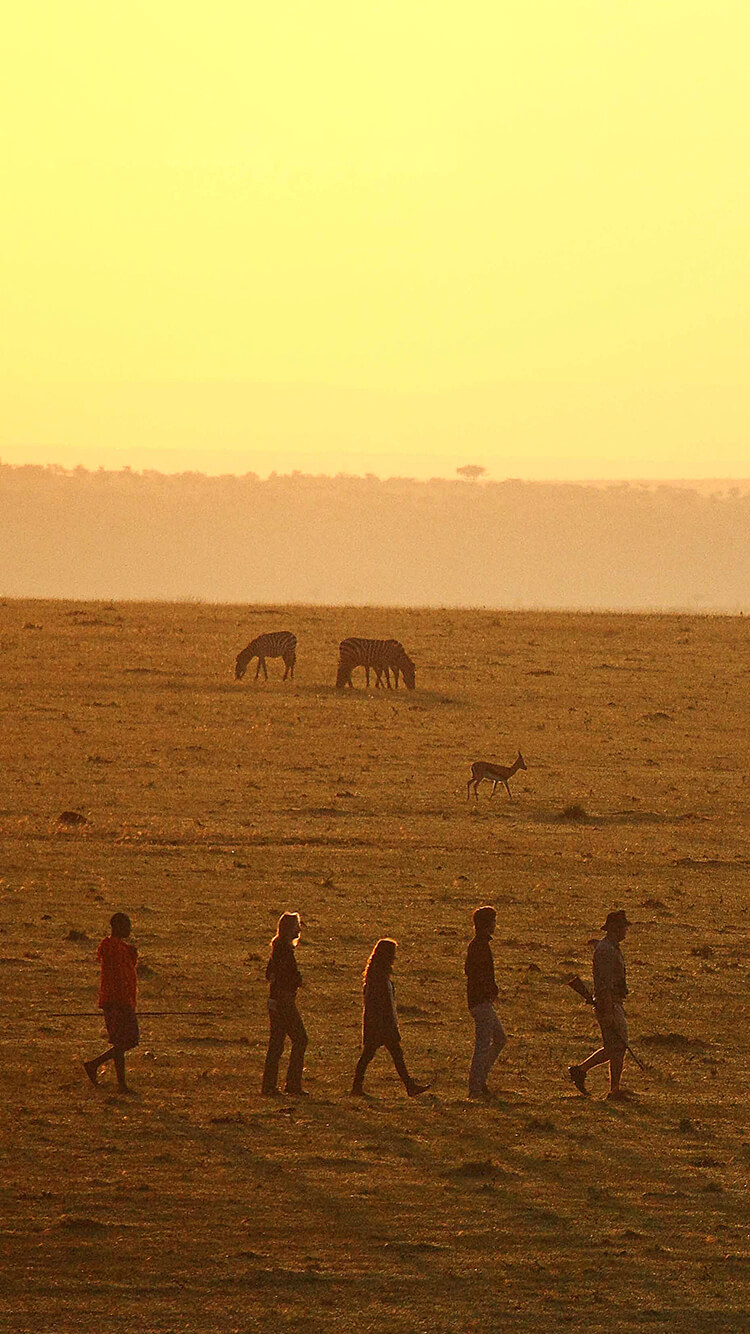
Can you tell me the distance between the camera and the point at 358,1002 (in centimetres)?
2347

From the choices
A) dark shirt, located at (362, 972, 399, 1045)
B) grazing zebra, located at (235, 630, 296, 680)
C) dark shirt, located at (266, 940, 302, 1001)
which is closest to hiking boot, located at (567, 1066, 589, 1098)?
dark shirt, located at (362, 972, 399, 1045)

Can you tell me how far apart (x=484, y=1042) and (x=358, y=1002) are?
16.3 feet


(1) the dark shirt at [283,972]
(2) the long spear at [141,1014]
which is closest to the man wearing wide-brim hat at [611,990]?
(1) the dark shirt at [283,972]

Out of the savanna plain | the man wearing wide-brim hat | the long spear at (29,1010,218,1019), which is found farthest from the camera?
the long spear at (29,1010,218,1019)

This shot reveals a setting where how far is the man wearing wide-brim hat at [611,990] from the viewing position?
18469 mm

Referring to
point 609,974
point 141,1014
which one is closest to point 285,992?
point 609,974

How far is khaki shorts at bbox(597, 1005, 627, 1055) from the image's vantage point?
18.7 meters

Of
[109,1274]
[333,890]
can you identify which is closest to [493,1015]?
[109,1274]

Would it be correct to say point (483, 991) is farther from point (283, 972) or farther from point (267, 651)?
point (267, 651)

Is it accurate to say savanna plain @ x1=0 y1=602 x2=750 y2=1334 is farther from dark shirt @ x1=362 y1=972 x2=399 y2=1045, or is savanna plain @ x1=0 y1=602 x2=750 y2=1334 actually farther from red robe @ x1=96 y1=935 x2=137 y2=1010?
red robe @ x1=96 y1=935 x2=137 y2=1010

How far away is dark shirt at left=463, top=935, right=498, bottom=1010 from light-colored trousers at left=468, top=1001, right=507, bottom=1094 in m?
0.07

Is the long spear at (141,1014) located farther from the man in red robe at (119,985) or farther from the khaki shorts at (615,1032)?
the khaki shorts at (615,1032)

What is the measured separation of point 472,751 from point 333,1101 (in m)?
25.3

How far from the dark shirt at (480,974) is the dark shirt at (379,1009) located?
0.79m
